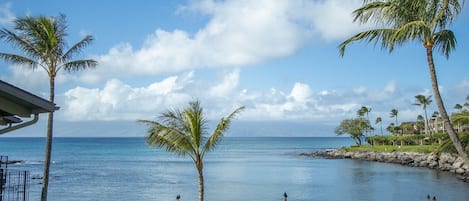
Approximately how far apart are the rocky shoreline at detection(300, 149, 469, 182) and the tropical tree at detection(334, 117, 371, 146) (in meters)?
19.3

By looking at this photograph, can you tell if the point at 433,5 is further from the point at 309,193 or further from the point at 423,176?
the point at 423,176

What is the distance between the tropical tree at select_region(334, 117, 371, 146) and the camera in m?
115

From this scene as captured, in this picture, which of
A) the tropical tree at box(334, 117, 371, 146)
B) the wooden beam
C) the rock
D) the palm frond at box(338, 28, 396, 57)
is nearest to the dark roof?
the wooden beam

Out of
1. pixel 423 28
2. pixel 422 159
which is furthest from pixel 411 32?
pixel 422 159

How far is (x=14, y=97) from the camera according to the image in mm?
8734

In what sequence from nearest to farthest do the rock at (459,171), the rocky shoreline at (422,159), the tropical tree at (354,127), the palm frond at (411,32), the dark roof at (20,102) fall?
the dark roof at (20,102)
the palm frond at (411,32)
the rock at (459,171)
the rocky shoreline at (422,159)
the tropical tree at (354,127)

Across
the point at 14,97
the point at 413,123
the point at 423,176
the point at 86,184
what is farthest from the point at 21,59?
the point at 413,123

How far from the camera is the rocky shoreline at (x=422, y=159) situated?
5253 centimetres

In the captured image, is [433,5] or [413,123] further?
[413,123]

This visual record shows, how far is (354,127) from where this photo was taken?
380ft

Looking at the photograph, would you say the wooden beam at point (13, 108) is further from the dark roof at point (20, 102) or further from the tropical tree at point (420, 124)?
the tropical tree at point (420, 124)

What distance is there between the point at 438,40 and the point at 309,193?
28.6 meters

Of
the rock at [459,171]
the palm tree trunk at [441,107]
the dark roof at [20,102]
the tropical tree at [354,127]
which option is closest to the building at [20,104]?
the dark roof at [20,102]

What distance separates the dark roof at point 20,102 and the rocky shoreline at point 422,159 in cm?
4476
